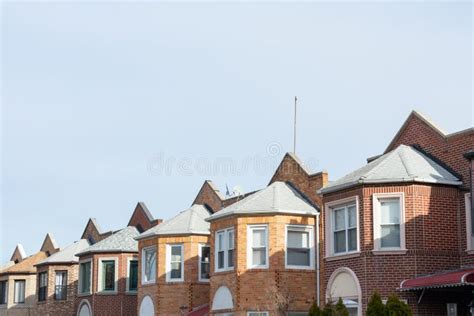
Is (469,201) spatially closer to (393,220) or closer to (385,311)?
(393,220)

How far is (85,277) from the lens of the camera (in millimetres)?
47531

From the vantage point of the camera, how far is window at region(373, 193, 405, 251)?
27.3 metres

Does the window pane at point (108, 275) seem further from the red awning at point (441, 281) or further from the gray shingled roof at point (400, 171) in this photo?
the red awning at point (441, 281)

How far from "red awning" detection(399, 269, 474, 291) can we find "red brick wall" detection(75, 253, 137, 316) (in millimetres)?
22049

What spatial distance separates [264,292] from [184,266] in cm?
731

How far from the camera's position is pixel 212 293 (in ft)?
112

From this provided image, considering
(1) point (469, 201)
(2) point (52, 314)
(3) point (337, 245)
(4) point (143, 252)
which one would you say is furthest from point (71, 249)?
(1) point (469, 201)

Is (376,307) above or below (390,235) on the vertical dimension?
A: below

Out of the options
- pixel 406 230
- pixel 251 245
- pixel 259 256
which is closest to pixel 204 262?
pixel 251 245

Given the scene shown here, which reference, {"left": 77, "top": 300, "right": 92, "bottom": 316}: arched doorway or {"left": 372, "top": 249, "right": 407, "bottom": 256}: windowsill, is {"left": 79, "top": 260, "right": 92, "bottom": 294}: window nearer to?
{"left": 77, "top": 300, "right": 92, "bottom": 316}: arched doorway

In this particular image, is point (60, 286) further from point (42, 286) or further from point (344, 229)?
point (344, 229)

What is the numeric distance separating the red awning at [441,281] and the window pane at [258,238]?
730 centimetres

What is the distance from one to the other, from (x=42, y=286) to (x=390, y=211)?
103ft

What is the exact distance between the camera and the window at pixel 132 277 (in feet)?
151
